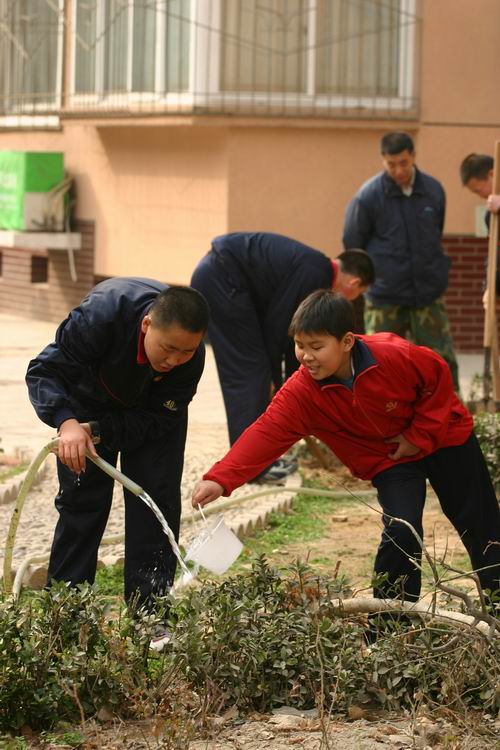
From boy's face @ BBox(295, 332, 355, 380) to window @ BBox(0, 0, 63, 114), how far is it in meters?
11.2

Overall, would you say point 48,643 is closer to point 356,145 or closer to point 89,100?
point 356,145

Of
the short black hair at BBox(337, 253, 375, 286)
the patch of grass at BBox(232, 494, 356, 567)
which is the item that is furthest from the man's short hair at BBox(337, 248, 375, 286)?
the patch of grass at BBox(232, 494, 356, 567)

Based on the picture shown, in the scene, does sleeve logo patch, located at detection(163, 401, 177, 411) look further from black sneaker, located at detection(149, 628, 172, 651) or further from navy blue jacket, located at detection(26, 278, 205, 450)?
black sneaker, located at detection(149, 628, 172, 651)

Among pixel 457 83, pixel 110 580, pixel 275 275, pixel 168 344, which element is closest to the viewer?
pixel 168 344

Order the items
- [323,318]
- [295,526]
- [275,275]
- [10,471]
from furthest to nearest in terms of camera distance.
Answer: [10,471], [275,275], [295,526], [323,318]

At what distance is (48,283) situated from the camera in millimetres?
15883

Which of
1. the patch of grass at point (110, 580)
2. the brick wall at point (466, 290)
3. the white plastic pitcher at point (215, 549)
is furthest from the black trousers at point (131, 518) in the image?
the brick wall at point (466, 290)

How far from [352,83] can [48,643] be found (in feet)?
30.7

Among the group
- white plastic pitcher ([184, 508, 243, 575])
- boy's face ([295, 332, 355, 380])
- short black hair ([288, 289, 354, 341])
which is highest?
short black hair ([288, 289, 354, 341])

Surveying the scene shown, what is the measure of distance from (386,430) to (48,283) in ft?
37.5

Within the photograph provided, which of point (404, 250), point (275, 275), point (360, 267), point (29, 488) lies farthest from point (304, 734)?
point (404, 250)

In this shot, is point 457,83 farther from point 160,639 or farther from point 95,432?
point 160,639

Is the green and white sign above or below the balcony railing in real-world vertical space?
below

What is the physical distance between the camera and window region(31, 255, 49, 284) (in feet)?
53.5
